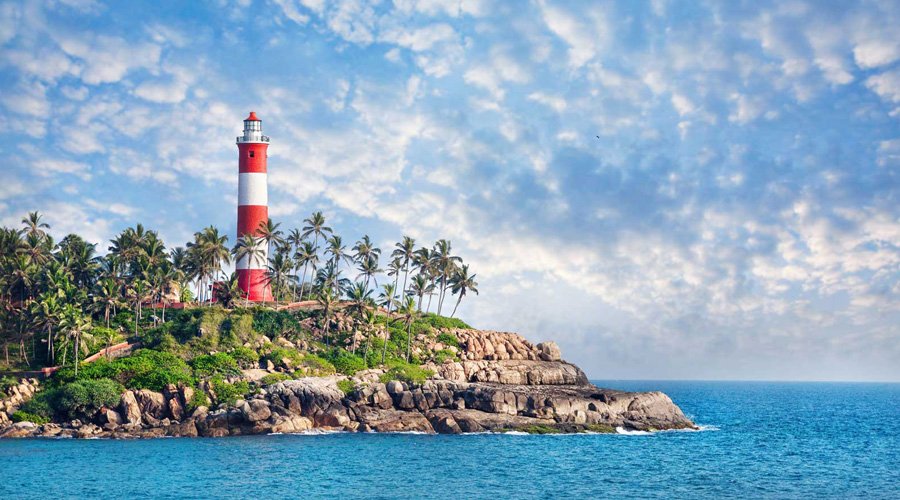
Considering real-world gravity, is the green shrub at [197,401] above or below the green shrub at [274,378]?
below

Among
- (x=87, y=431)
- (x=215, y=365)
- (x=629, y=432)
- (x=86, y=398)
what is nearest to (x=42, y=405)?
(x=86, y=398)

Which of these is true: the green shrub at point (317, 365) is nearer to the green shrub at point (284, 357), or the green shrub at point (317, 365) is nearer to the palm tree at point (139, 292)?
the green shrub at point (284, 357)

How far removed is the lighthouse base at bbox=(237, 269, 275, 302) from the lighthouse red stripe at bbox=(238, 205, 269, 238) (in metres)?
4.70

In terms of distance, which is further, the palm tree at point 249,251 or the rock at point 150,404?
the palm tree at point 249,251

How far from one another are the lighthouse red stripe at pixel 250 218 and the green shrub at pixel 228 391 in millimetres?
25531

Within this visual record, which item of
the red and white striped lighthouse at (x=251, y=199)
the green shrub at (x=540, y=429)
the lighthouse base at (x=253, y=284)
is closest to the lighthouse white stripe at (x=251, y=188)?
the red and white striped lighthouse at (x=251, y=199)

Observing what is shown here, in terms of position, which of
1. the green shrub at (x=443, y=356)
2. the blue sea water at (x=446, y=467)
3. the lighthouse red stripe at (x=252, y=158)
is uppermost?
the lighthouse red stripe at (x=252, y=158)

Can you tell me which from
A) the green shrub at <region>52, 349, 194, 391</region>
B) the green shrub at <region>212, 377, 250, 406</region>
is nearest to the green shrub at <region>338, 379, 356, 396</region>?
the green shrub at <region>212, 377, 250, 406</region>

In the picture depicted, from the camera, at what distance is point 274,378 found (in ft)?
262

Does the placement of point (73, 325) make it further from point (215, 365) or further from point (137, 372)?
point (215, 365)

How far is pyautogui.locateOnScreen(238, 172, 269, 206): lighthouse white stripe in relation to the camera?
9956 centimetres

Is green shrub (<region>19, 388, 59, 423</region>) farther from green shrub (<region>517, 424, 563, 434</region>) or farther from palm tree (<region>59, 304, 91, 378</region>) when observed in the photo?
green shrub (<region>517, 424, 563, 434</region>)

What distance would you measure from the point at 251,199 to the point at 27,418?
117 feet

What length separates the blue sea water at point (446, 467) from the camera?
5181cm
